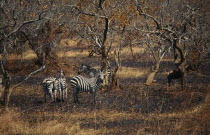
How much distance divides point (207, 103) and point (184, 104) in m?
2.99

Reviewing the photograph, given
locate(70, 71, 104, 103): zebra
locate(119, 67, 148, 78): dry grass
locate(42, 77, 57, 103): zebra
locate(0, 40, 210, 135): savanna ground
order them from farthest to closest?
1. locate(119, 67, 148, 78): dry grass
2. locate(70, 71, 104, 103): zebra
3. locate(42, 77, 57, 103): zebra
4. locate(0, 40, 210, 135): savanna ground

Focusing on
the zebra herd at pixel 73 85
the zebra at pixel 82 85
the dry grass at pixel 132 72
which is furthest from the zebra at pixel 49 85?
the dry grass at pixel 132 72

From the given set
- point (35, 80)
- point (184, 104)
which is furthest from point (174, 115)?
point (35, 80)

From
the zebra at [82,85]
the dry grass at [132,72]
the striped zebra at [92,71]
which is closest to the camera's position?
the zebra at [82,85]

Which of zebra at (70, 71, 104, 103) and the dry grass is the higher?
zebra at (70, 71, 104, 103)

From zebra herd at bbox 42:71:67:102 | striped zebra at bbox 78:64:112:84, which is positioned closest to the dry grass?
striped zebra at bbox 78:64:112:84

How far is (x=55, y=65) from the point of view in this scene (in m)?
33.3

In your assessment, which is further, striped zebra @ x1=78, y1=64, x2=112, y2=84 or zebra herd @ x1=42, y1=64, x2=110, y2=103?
striped zebra @ x1=78, y1=64, x2=112, y2=84

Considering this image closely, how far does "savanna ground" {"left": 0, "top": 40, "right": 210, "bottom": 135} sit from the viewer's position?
1453 cm

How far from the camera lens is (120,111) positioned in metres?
18.5

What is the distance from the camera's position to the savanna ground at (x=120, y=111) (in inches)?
572

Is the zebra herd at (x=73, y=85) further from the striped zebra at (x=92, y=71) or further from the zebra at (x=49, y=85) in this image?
the striped zebra at (x=92, y=71)

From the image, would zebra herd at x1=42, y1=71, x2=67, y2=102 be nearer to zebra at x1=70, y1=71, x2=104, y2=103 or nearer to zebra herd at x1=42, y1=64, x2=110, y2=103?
zebra herd at x1=42, y1=64, x2=110, y2=103

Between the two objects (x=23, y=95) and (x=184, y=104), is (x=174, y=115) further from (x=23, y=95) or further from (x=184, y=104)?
(x=23, y=95)
